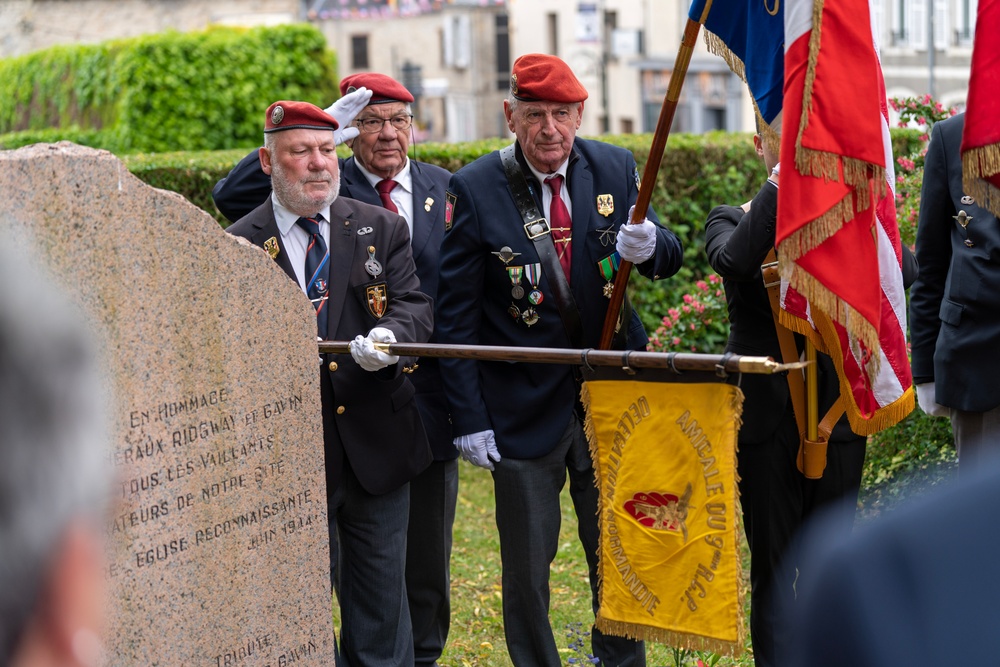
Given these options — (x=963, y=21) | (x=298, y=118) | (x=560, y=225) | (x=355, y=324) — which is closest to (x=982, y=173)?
(x=560, y=225)

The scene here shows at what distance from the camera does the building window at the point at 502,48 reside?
52.9 metres

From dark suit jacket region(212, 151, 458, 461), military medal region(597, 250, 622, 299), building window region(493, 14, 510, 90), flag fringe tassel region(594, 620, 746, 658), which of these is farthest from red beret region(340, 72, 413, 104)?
building window region(493, 14, 510, 90)

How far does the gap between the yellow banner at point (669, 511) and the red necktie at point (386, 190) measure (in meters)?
1.65

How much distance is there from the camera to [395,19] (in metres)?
52.0

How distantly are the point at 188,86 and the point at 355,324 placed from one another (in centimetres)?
1741

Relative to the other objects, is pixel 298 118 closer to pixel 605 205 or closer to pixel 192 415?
pixel 605 205

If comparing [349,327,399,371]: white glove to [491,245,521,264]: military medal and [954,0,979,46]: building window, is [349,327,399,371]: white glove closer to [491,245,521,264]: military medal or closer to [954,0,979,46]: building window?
[491,245,521,264]: military medal

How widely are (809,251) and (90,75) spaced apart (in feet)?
72.9

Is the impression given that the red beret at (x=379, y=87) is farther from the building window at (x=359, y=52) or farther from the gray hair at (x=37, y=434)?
the building window at (x=359, y=52)

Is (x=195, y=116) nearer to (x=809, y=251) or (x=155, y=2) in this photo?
(x=809, y=251)

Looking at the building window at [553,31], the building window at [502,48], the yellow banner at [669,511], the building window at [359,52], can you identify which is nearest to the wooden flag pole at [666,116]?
the yellow banner at [669,511]

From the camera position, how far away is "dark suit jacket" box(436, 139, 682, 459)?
4.31m

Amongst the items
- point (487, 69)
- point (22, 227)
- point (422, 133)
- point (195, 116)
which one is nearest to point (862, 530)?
point (22, 227)

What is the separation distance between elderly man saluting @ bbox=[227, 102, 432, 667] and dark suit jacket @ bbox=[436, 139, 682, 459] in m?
0.20
